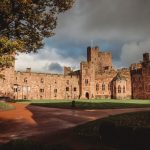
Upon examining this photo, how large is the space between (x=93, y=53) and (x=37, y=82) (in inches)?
1290

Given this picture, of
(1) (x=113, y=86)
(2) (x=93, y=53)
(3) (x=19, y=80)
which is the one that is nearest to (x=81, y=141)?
(3) (x=19, y=80)

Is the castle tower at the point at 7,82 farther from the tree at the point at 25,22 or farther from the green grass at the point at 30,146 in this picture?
the green grass at the point at 30,146

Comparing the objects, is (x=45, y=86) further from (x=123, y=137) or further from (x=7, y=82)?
(x=123, y=137)

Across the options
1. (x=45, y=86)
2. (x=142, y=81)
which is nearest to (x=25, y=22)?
(x=45, y=86)

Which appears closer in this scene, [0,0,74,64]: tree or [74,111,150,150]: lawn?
[74,111,150,150]: lawn

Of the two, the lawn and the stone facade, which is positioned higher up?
the stone facade

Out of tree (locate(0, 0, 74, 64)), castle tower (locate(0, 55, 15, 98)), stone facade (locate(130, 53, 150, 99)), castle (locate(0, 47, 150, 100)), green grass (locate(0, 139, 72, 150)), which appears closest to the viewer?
green grass (locate(0, 139, 72, 150))

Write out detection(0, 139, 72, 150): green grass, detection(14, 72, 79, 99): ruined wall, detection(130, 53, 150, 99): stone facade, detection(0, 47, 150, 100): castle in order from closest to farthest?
1. detection(0, 139, 72, 150): green grass
2. detection(14, 72, 79, 99): ruined wall
3. detection(0, 47, 150, 100): castle
4. detection(130, 53, 150, 99): stone facade

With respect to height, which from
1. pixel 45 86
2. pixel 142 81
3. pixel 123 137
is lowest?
pixel 123 137

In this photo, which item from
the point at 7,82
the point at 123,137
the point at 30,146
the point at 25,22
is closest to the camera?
the point at 30,146

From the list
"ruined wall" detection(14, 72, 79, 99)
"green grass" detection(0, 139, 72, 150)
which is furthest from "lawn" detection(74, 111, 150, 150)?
"ruined wall" detection(14, 72, 79, 99)

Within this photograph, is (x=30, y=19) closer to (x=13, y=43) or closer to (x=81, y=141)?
(x=13, y=43)

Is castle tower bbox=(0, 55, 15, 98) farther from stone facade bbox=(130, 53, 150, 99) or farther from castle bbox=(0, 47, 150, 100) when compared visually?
stone facade bbox=(130, 53, 150, 99)

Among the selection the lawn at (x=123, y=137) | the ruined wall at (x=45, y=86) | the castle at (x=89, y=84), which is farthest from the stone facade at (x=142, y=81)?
the lawn at (x=123, y=137)
